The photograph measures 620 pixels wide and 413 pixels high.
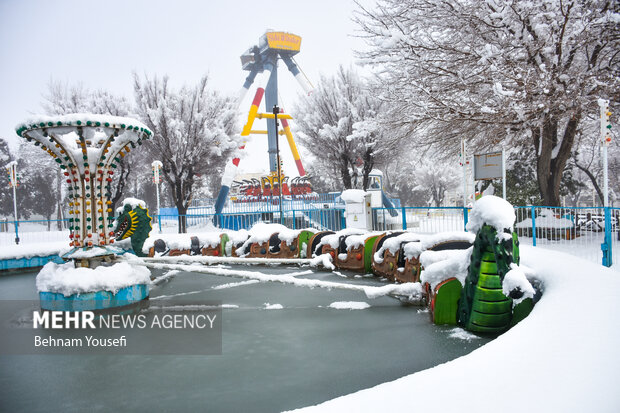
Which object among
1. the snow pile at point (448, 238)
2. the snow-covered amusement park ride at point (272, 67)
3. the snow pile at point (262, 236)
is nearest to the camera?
the snow pile at point (448, 238)

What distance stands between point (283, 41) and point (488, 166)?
27060mm

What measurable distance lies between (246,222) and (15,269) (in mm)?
9639

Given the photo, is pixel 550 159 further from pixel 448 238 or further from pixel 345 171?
pixel 345 171

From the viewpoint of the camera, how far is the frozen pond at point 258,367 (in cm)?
292

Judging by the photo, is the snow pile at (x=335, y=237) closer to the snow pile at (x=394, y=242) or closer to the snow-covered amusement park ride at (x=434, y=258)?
the snow-covered amusement park ride at (x=434, y=258)

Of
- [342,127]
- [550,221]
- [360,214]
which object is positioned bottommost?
[550,221]

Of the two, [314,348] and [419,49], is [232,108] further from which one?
[314,348]

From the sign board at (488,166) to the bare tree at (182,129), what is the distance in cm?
1406

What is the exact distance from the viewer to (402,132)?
1561 centimetres

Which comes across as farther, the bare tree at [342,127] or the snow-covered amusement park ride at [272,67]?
the snow-covered amusement park ride at [272,67]

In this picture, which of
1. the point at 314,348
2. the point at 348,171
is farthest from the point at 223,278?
the point at 348,171

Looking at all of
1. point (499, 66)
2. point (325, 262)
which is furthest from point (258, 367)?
point (499, 66)

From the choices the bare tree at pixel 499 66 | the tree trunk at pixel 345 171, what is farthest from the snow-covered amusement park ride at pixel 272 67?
the bare tree at pixel 499 66

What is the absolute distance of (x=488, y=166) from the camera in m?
11.3
